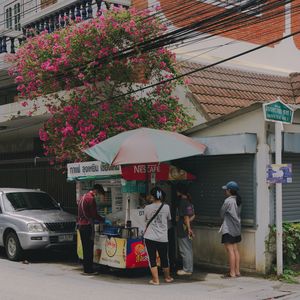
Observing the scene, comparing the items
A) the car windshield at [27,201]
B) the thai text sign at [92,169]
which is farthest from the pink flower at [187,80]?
the car windshield at [27,201]

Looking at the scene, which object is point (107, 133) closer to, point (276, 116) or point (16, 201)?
point (16, 201)

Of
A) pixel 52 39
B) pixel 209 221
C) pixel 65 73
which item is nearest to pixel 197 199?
pixel 209 221

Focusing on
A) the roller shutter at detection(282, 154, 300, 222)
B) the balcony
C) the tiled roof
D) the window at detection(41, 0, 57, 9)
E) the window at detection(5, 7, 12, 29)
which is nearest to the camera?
the roller shutter at detection(282, 154, 300, 222)

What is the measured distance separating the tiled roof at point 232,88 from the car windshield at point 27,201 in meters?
4.61

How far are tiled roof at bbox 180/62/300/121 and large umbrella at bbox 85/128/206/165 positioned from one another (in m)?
3.35

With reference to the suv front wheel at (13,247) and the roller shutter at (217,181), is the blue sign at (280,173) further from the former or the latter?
the suv front wheel at (13,247)

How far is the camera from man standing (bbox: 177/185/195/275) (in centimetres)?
956

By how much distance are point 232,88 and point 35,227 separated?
6.46m

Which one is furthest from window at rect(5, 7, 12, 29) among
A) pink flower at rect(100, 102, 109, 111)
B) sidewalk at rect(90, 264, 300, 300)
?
sidewalk at rect(90, 264, 300, 300)

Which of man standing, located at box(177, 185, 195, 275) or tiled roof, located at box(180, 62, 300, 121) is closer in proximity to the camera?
man standing, located at box(177, 185, 195, 275)

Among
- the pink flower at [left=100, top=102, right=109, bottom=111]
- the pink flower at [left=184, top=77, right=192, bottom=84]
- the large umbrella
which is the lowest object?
the large umbrella

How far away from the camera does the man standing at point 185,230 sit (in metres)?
9.56

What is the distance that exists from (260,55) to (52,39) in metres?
7.95

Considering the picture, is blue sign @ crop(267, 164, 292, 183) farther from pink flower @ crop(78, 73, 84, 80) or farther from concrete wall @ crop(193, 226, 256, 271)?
pink flower @ crop(78, 73, 84, 80)
